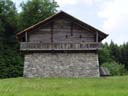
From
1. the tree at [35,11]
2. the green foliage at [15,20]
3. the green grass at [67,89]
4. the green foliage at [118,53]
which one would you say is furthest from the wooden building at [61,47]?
the green foliage at [118,53]

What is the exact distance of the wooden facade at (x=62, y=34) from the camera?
40.1 m

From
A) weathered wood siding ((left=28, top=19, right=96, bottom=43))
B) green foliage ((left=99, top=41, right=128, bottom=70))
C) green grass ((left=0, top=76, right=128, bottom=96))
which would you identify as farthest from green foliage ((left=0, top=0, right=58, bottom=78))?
green grass ((left=0, top=76, right=128, bottom=96))

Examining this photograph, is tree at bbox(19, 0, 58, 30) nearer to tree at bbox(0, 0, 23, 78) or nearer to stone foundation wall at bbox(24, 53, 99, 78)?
tree at bbox(0, 0, 23, 78)

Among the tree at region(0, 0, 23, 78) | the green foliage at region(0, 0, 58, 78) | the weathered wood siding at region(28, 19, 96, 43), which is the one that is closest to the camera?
the weathered wood siding at region(28, 19, 96, 43)

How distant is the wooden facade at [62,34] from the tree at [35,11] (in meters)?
27.0

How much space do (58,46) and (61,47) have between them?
1.01 feet

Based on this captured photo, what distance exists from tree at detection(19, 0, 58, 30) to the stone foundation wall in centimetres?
2837

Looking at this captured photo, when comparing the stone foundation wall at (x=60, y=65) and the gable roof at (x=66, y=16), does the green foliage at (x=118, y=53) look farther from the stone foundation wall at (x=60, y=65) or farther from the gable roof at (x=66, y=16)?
the stone foundation wall at (x=60, y=65)

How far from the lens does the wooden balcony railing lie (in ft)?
131

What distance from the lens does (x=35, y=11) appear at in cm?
6894

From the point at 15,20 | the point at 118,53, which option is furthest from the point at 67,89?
the point at 118,53

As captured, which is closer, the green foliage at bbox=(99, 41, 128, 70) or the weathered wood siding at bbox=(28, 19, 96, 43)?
the weathered wood siding at bbox=(28, 19, 96, 43)

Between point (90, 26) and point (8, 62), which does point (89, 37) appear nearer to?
point (90, 26)

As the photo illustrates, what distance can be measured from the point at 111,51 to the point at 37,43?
62817 mm
